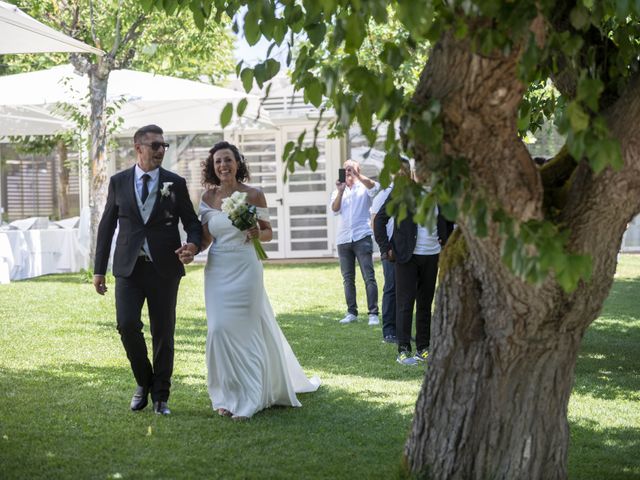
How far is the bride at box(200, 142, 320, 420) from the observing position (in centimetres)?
724

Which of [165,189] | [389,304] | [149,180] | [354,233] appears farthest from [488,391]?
[354,233]

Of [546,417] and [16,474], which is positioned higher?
[546,417]

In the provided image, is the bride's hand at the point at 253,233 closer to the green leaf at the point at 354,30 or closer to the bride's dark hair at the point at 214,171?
the bride's dark hair at the point at 214,171

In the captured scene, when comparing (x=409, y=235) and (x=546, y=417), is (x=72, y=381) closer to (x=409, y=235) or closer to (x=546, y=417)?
(x=409, y=235)

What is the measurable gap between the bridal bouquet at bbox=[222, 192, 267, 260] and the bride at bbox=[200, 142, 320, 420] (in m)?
0.15

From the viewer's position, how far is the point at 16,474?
5.44 m

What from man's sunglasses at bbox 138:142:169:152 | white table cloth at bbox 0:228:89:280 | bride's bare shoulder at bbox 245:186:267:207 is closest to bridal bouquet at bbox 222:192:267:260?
bride's bare shoulder at bbox 245:186:267:207

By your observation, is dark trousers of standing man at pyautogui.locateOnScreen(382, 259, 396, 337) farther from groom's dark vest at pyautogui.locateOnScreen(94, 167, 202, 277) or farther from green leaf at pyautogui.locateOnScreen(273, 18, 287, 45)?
green leaf at pyautogui.locateOnScreen(273, 18, 287, 45)

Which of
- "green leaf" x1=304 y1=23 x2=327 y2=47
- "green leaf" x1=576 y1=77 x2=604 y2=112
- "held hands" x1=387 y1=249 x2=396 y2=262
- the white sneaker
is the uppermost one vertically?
"green leaf" x1=304 y1=23 x2=327 y2=47

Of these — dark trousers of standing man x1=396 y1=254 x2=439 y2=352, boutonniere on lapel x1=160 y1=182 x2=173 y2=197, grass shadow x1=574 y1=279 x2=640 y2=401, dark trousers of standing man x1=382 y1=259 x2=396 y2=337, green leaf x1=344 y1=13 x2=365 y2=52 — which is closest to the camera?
green leaf x1=344 y1=13 x2=365 y2=52

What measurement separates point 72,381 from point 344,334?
411cm

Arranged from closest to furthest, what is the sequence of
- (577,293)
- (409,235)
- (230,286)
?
(577,293) < (230,286) < (409,235)

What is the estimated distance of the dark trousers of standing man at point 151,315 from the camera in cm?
700

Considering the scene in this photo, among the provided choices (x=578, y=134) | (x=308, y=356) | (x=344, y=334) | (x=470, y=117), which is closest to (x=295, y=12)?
(x=470, y=117)
